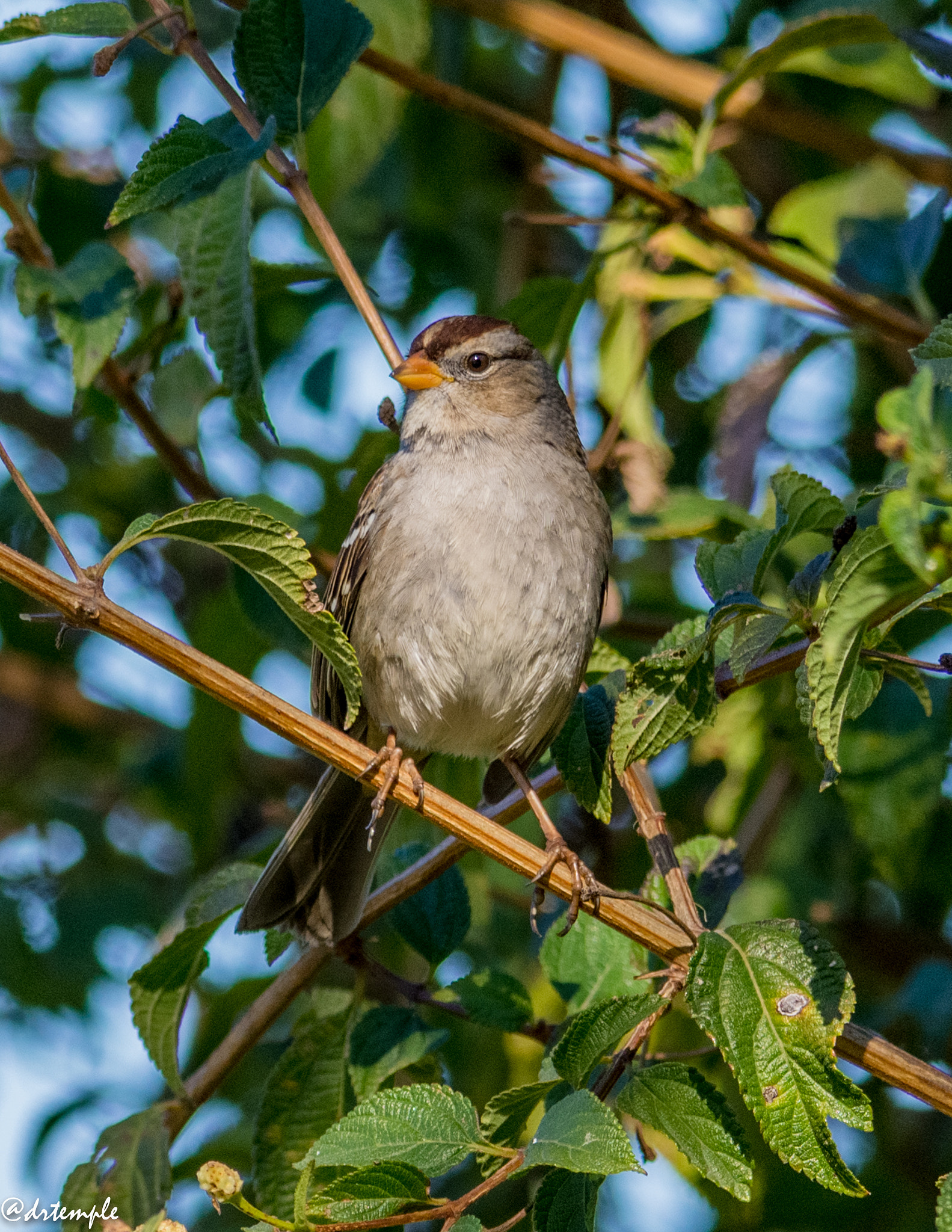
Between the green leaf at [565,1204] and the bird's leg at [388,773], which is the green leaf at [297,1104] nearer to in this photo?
the bird's leg at [388,773]

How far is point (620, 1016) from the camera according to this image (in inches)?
87.2

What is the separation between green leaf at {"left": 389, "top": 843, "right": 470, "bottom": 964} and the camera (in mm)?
3068

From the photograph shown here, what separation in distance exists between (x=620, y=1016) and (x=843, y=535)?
87cm

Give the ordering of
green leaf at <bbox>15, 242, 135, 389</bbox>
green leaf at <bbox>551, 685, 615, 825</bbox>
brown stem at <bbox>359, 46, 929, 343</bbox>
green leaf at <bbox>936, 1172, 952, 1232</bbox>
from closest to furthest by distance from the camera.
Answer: green leaf at <bbox>936, 1172, 952, 1232</bbox> → green leaf at <bbox>551, 685, 615, 825</bbox> → green leaf at <bbox>15, 242, 135, 389</bbox> → brown stem at <bbox>359, 46, 929, 343</bbox>

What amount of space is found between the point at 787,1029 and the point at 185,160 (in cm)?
197

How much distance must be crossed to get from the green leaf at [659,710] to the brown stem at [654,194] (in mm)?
1562

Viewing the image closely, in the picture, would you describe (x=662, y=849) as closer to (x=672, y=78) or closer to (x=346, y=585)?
(x=346, y=585)

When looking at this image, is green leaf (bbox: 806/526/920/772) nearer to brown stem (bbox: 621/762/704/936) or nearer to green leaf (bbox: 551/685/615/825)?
brown stem (bbox: 621/762/704/936)

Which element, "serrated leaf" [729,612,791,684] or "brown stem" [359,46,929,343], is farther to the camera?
"brown stem" [359,46,929,343]

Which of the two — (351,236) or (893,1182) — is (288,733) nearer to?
(893,1182)

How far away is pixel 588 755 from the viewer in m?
2.67

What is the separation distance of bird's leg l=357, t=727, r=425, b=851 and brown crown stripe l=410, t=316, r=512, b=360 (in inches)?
47.6

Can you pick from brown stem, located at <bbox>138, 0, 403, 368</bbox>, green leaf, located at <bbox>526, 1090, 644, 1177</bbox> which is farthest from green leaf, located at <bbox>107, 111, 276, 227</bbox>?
green leaf, located at <bbox>526, 1090, 644, 1177</bbox>

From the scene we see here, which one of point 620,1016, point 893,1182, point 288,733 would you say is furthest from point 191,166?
point 893,1182
